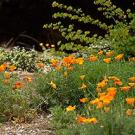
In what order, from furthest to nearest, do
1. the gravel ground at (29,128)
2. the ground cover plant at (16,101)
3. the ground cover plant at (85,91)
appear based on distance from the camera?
the ground cover plant at (16,101)
the gravel ground at (29,128)
the ground cover plant at (85,91)

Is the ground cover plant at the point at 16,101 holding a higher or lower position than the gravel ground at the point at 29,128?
higher

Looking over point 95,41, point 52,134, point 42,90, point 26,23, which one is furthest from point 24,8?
point 52,134

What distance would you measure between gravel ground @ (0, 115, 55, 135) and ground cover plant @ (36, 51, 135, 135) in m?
0.11

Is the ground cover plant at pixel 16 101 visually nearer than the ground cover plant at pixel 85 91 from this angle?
No

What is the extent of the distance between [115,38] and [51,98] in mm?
1783

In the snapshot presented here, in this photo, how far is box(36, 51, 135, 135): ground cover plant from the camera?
12.9ft

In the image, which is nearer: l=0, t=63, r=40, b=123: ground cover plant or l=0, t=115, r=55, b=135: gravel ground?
l=0, t=115, r=55, b=135: gravel ground

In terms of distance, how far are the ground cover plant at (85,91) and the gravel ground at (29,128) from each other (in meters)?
Answer: 0.11

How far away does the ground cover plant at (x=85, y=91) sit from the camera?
12.9 ft

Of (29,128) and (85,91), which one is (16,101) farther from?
(85,91)

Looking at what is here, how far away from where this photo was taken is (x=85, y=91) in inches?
194

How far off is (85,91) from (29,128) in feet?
2.14

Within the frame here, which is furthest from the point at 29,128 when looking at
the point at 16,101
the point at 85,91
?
the point at 85,91

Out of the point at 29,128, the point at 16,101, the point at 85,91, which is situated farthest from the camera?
the point at 16,101
